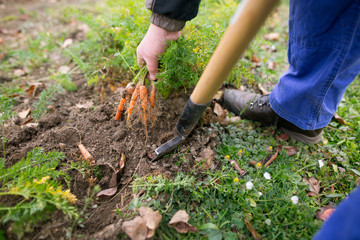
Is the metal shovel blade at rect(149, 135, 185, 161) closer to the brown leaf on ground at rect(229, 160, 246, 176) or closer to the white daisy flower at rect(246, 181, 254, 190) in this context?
the brown leaf on ground at rect(229, 160, 246, 176)

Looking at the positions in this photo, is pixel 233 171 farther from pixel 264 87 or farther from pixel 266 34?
pixel 266 34

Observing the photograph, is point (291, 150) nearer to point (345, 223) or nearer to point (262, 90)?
point (262, 90)

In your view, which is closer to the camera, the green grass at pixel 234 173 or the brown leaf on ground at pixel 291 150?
the green grass at pixel 234 173

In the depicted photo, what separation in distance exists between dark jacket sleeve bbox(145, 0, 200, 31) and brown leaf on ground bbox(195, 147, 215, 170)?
1011 mm

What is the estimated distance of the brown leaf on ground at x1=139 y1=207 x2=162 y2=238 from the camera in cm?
130

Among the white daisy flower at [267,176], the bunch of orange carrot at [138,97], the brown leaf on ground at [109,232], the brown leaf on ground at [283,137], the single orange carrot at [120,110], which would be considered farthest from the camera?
the brown leaf on ground at [283,137]

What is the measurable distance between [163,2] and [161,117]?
955mm

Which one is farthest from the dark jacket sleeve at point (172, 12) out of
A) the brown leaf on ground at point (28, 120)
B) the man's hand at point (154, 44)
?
the brown leaf on ground at point (28, 120)

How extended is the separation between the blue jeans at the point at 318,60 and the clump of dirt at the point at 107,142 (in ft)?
2.58

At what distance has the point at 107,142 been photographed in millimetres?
1849

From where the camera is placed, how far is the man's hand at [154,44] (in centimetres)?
164

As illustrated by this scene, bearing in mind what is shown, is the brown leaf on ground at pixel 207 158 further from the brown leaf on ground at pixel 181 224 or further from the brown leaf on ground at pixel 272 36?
the brown leaf on ground at pixel 272 36

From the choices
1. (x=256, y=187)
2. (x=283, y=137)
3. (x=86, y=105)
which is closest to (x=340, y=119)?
(x=283, y=137)

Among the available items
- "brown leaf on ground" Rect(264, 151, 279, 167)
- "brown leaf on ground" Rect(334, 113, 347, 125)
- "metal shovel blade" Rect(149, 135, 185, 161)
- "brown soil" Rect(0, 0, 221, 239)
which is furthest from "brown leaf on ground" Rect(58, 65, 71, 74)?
"brown leaf on ground" Rect(334, 113, 347, 125)
